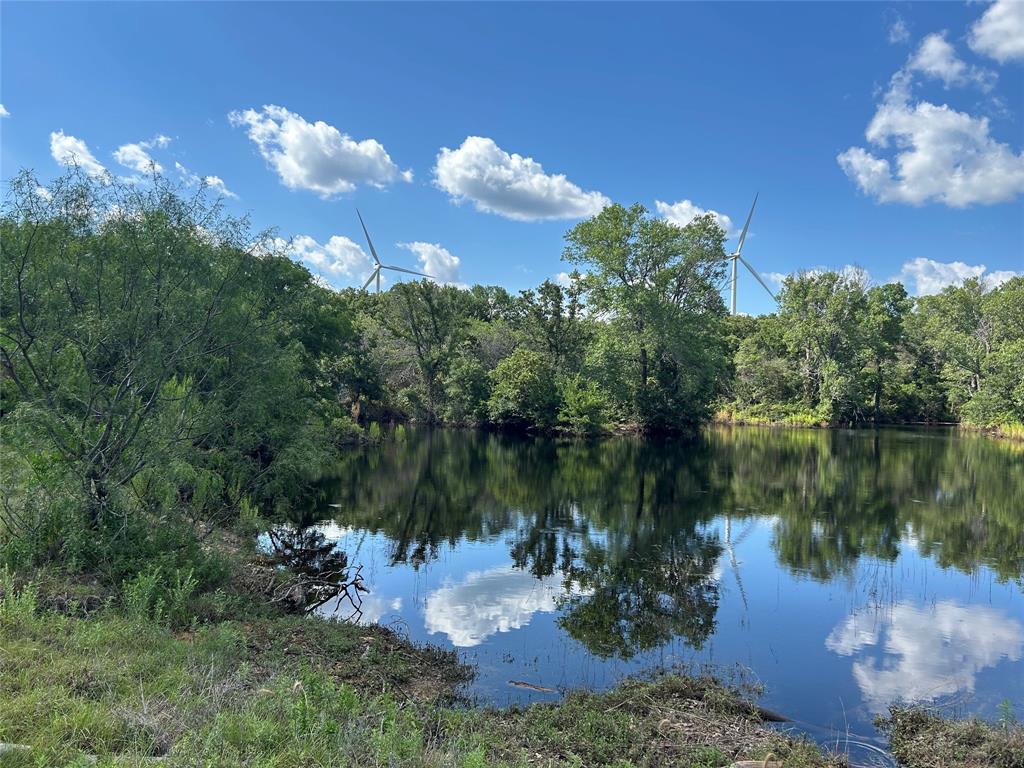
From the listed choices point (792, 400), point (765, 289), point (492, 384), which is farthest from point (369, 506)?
point (765, 289)

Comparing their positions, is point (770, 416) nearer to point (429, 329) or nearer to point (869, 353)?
point (869, 353)

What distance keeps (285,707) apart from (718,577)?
1195cm

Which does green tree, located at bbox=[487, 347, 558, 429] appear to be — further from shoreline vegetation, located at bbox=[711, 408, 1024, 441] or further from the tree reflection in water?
shoreline vegetation, located at bbox=[711, 408, 1024, 441]

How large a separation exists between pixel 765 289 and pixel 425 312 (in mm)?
45595

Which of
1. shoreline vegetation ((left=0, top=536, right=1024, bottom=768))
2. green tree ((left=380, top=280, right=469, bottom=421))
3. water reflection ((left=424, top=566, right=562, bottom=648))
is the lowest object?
water reflection ((left=424, top=566, right=562, bottom=648))

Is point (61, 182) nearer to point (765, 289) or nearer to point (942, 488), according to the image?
point (942, 488)

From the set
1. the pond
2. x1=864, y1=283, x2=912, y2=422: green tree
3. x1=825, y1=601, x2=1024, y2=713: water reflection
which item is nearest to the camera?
x1=825, y1=601, x2=1024, y2=713: water reflection

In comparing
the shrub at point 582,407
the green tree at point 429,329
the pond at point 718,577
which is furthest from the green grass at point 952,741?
the green tree at point 429,329

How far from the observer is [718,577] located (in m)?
15.3

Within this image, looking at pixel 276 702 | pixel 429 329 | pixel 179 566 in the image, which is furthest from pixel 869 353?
pixel 276 702

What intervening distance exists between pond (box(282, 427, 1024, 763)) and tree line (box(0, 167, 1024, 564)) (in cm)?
493

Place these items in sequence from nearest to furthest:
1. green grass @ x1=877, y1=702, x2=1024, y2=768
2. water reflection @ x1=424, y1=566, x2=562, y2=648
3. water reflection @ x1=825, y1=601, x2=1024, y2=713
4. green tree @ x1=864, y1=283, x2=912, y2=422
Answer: green grass @ x1=877, y1=702, x2=1024, y2=768
water reflection @ x1=825, y1=601, x2=1024, y2=713
water reflection @ x1=424, y1=566, x2=562, y2=648
green tree @ x1=864, y1=283, x2=912, y2=422

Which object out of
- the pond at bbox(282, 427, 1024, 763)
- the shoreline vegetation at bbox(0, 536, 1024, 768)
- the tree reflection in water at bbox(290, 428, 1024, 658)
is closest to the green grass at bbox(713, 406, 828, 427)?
the tree reflection in water at bbox(290, 428, 1024, 658)

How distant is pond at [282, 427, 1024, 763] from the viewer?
1016 centimetres
